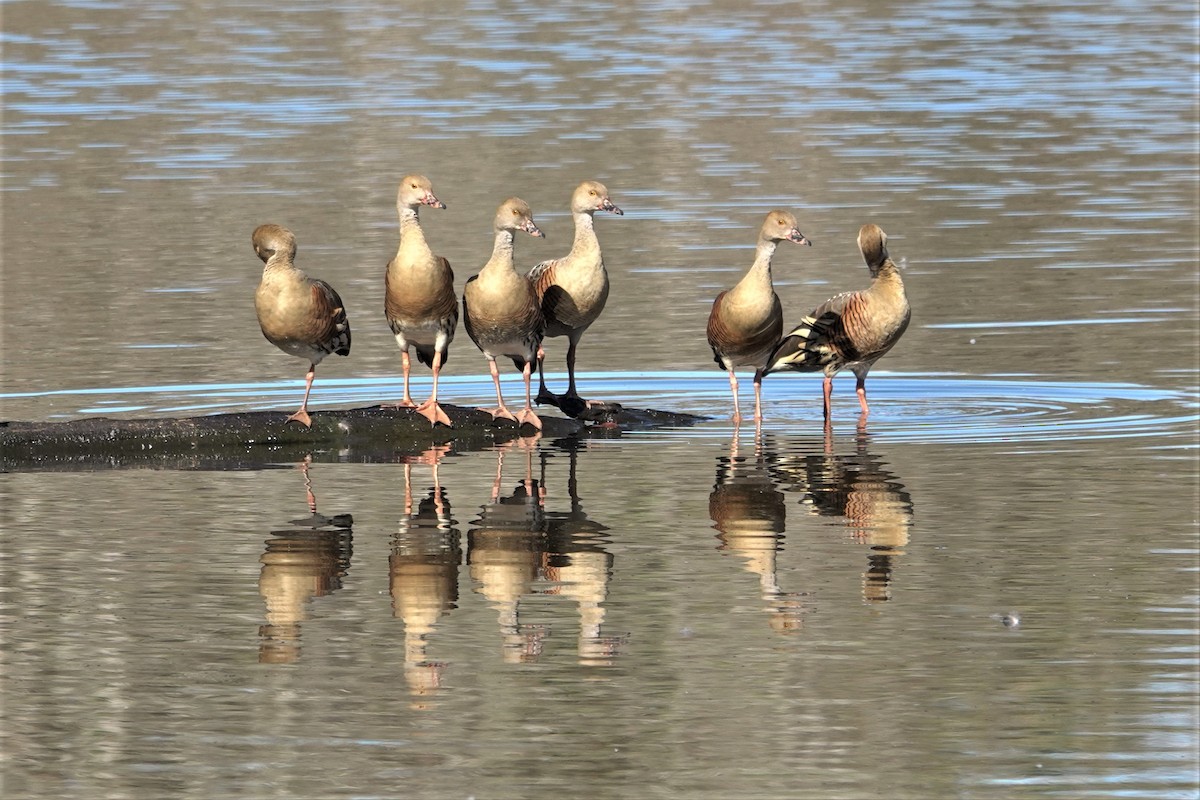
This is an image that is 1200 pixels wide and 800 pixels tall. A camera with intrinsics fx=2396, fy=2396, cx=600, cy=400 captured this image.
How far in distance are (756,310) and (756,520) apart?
3709mm

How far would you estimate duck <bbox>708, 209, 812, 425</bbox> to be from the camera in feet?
54.2

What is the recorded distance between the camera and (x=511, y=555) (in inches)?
479

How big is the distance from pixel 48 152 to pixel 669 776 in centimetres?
3005

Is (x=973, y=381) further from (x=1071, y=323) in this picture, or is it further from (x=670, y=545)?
(x=670, y=545)

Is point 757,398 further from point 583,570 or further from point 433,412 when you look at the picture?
point 583,570

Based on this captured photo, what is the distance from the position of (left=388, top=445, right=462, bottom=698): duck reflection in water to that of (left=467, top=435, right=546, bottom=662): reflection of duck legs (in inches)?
5.5

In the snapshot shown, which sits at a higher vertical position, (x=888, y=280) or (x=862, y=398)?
(x=888, y=280)

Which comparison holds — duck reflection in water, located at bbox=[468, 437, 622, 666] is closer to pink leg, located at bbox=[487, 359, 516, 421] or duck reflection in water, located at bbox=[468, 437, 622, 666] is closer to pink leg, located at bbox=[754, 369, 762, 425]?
pink leg, located at bbox=[487, 359, 516, 421]

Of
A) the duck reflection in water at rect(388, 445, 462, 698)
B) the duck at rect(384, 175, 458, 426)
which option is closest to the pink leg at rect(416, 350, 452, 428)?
the duck at rect(384, 175, 458, 426)

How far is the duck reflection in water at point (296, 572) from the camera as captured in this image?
1049cm

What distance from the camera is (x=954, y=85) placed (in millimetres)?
45562

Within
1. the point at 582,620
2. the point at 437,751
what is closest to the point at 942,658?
the point at 582,620

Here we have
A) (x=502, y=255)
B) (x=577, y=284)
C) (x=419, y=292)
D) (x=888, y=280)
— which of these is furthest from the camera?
(x=888, y=280)

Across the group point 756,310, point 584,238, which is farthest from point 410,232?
point 756,310
